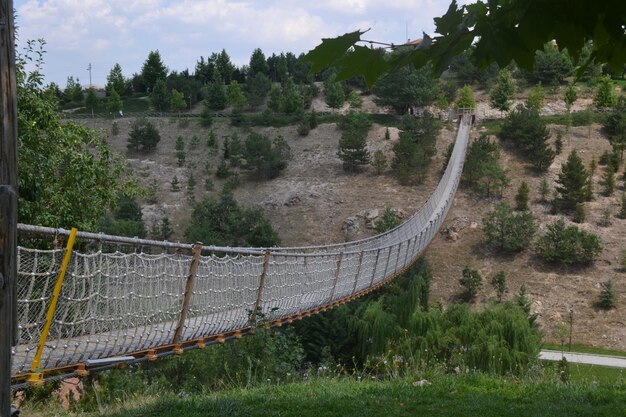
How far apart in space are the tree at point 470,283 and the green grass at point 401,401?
52.9 ft

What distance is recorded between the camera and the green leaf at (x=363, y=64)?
145 centimetres

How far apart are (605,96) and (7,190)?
3382 centimetres

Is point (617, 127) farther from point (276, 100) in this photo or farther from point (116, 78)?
point (116, 78)

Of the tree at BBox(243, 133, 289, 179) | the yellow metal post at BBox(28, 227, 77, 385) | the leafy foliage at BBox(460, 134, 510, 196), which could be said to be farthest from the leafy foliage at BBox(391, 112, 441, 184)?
the yellow metal post at BBox(28, 227, 77, 385)

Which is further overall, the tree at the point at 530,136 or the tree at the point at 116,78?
the tree at the point at 116,78

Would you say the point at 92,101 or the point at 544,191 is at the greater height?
the point at 92,101

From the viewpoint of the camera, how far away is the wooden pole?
1663 millimetres

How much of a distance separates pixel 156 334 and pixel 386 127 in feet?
92.7

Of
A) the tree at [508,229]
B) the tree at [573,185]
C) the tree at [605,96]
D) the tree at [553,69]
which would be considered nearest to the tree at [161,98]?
the tree at [553,69]

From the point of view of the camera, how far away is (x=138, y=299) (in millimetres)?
4344

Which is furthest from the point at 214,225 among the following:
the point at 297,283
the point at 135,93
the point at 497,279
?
the point at 135,93

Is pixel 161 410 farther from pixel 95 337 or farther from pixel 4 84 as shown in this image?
pixel 4 84

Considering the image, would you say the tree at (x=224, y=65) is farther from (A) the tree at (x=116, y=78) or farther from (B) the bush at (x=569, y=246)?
(B) the bush at (x=569, y=246)

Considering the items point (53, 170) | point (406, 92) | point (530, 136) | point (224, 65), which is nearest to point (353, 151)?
point (530, 136)
